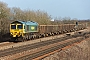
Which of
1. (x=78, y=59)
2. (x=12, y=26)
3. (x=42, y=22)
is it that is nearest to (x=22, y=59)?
(x=78, y=59)

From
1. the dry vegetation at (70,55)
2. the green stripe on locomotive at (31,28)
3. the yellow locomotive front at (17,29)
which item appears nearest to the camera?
the dry vegetation at (70,55)

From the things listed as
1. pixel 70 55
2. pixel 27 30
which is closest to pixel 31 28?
pixel 27 30

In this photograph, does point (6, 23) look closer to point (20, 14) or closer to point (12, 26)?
point (12, 26)

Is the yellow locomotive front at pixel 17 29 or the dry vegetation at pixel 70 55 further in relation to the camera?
the yellow locomotive front at pixel 17 29

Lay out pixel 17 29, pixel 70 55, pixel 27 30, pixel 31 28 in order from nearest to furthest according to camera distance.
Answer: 1. pixel 70 55
2. pixel 17 29
3. pixel 27 30
4. pixel 31 28

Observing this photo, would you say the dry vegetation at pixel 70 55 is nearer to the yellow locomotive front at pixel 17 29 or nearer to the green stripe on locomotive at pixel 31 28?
the yellow locomotive front at pixel 17 29

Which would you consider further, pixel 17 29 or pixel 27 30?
pixel 27 30

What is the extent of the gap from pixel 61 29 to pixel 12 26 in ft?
78.5

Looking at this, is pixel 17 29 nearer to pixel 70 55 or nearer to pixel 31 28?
pixel 31 28

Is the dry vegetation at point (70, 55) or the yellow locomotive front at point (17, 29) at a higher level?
the yellow locomotive front at point (17, 29)

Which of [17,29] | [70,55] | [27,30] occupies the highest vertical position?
[17,29]

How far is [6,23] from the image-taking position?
36.2m

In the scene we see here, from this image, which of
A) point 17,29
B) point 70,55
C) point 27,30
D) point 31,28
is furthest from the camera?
point 31,28

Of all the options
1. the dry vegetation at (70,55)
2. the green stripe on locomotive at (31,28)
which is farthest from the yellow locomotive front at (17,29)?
the dry vegetation at (70,55)
